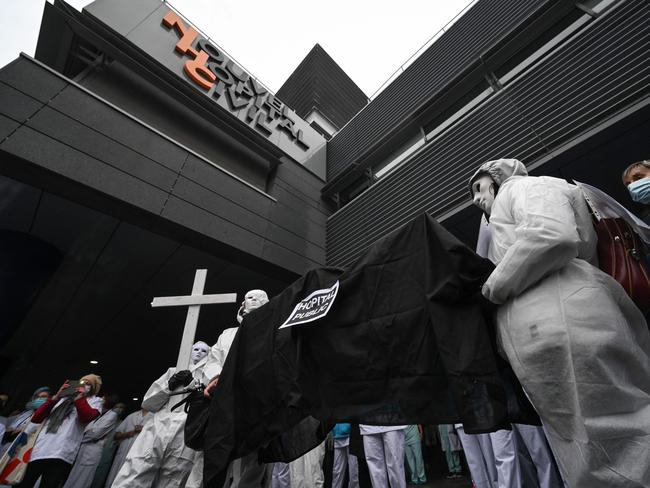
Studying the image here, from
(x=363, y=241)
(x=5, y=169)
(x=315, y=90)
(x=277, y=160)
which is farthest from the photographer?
(x=315, y=90)

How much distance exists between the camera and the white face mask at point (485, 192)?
1.85 meters

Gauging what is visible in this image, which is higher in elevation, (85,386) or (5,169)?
(5,169)

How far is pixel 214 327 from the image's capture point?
9523 millimetres

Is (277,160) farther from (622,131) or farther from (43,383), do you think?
(43,383)

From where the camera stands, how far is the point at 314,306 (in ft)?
5.57

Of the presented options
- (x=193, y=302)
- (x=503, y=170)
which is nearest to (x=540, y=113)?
(x=503, y=170)

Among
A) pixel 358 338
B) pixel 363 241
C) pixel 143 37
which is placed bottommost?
pixel 358 338

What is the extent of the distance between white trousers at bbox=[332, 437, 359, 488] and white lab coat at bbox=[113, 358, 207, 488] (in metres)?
2.34

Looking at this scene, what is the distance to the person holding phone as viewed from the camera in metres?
4.00

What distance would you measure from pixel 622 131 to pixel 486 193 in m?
4.11

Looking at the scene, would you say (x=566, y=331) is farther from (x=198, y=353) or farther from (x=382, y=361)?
(x=198, y=353)

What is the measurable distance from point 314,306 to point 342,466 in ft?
14.0

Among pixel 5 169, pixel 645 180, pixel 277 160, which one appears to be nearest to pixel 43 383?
pixel 5 169

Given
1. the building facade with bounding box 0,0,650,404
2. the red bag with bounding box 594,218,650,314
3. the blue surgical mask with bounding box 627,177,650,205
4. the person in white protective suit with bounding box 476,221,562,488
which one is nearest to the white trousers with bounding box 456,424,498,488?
the person in white protective suit with bounding box 476,221,562,488
